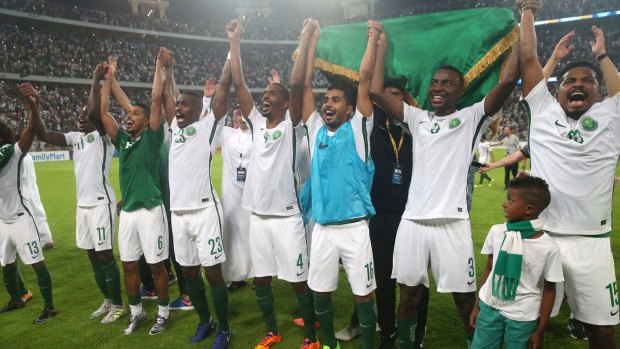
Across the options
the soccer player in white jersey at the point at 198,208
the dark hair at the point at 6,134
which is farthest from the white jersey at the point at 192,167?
the dark hair at the point at 6,134

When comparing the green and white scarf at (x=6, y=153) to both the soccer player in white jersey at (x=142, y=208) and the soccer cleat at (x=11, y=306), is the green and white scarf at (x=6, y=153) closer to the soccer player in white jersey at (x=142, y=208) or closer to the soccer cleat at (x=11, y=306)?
the soccer player in white jersey at (x=142, y=208)

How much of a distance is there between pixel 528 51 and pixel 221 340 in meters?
3.45

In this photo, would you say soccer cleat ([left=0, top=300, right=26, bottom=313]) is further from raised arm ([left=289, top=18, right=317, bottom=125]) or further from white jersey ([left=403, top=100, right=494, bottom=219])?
white jersey ([left=403, top=100, right=494, bottom=219])

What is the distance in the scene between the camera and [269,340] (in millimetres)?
3752

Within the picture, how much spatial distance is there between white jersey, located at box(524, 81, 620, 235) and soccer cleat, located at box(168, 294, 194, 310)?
12.2 ft

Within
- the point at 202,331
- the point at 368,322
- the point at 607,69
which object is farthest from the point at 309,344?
the point at 607,69

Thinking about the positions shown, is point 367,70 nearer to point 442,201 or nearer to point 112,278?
point 442,201

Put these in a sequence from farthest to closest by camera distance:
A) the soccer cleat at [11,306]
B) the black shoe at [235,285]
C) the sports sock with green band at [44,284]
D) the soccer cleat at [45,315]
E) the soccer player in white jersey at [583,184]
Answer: the black shoe at [235,285], the soccer cleat at [11,306], the sports sock with green band at [44,284], the soccer cleat at [45,315], the soccer player in white jersey at [583,184]

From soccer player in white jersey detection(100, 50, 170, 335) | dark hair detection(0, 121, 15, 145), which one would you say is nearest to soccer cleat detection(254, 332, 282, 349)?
soccer player in white jersey detection(100, 50, 170, 335)

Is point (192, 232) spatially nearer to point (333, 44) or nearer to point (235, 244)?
point (235, 244)

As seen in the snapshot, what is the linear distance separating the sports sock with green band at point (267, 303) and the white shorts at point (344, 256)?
0.65 metres

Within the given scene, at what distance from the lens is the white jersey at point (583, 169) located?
272cm

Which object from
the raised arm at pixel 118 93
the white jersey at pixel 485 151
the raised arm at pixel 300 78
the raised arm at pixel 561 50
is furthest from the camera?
the white jersey at pixel 485 151

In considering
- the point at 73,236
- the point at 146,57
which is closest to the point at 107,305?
the point at 73,236
